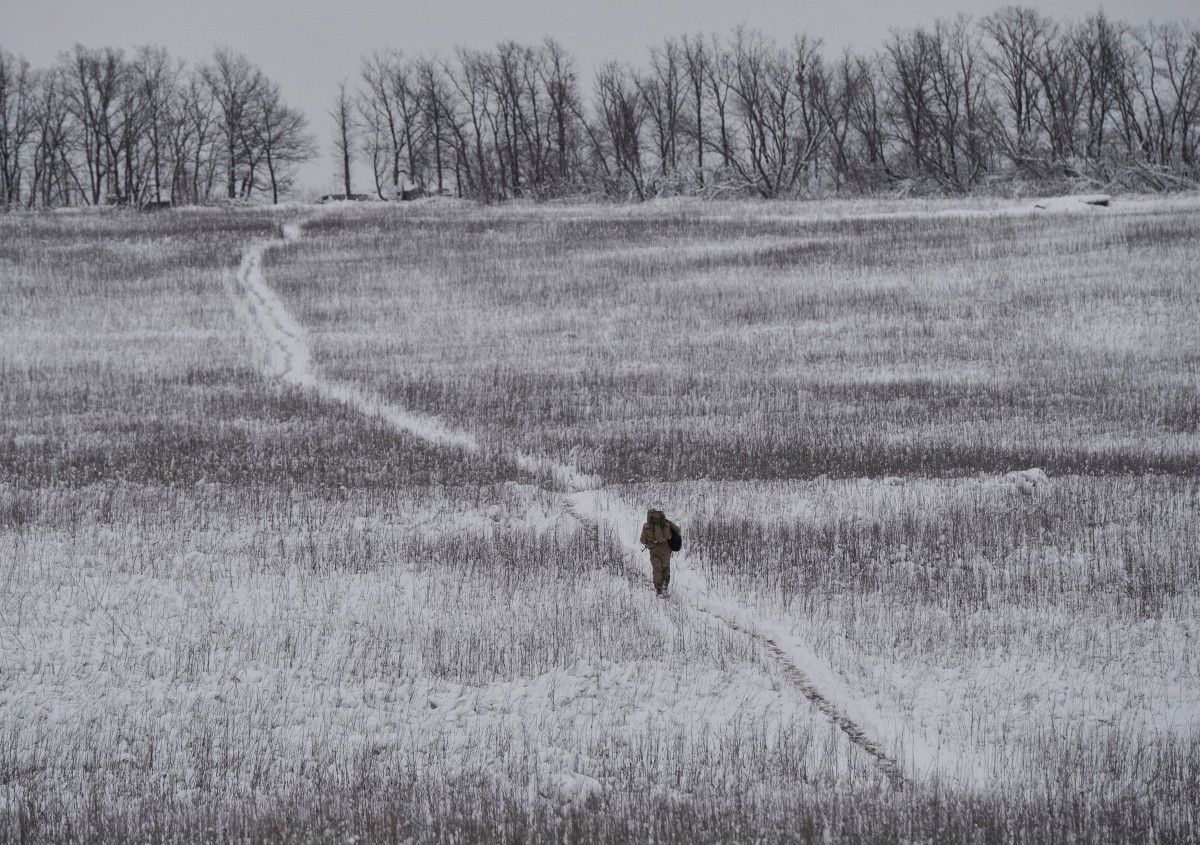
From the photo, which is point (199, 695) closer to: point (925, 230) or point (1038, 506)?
point (1038, 506)

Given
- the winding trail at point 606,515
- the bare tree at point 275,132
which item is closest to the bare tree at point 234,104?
the bare tree at point 275,132

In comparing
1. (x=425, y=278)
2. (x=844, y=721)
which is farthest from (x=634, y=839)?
(x=425, y=278)

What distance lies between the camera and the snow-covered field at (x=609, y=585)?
6.73 metres

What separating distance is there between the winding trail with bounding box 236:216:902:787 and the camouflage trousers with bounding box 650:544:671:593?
0.94 ft

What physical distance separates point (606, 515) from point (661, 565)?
303 cm

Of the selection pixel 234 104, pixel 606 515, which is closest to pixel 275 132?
pixel 234 104

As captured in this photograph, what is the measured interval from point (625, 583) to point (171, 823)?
17.3 feet

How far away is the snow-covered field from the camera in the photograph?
6.73 meters

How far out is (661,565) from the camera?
10.1m

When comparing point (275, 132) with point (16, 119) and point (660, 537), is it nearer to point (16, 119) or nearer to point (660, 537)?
point (16, 119)

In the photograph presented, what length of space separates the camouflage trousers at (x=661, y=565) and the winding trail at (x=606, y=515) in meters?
0.29

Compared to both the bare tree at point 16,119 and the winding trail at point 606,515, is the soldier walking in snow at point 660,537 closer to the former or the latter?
the winding trail at point 606,515

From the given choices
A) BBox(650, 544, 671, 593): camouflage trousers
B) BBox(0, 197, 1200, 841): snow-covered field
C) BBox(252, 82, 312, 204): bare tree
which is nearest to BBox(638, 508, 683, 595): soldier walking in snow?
BBox(650, 544, 671, 593): camouflage trousers

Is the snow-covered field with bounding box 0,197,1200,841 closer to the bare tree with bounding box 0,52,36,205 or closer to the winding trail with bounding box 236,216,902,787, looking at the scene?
the winding trail with bounding box 236,216,902,787
